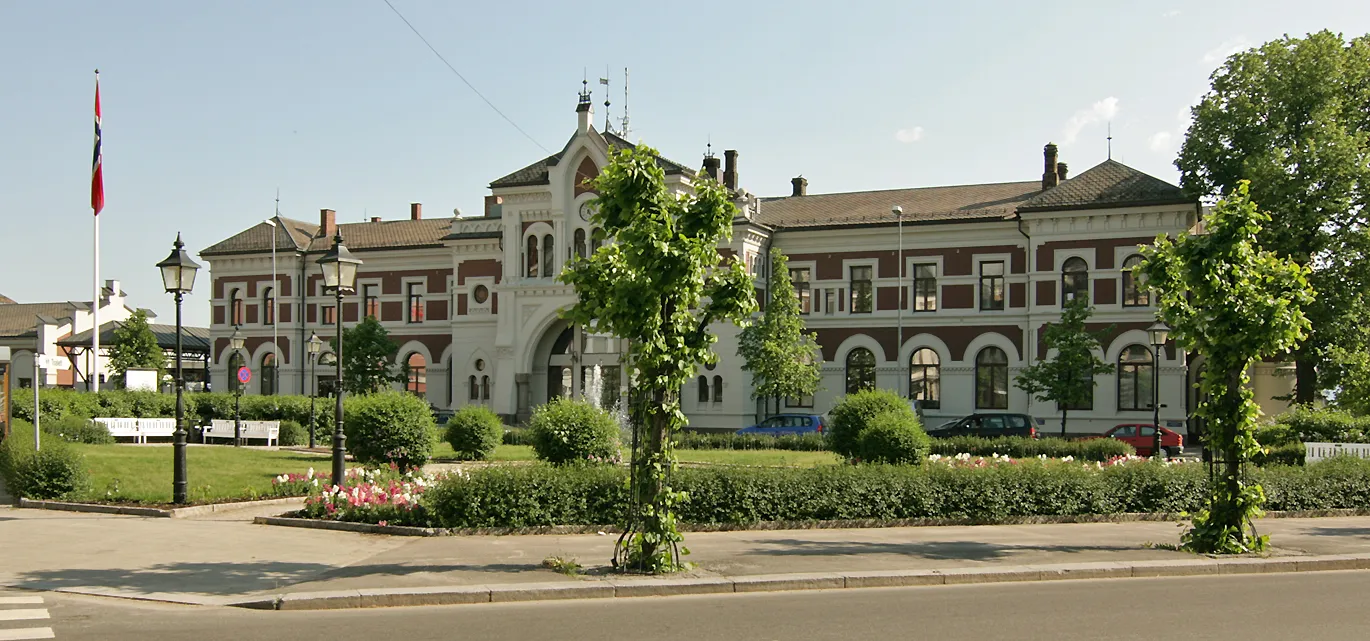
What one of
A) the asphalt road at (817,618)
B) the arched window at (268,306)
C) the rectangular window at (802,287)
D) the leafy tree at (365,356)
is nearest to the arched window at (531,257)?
the leafy tree at (365,356)

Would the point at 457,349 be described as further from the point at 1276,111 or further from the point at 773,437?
the point at 1276,111

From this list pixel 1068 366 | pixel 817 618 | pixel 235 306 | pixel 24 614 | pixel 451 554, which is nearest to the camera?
pixel 24 614

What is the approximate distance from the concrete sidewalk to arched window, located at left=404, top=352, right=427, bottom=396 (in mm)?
37870

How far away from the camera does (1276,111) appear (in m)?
39.3

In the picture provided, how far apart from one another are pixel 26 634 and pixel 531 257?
39.9 m

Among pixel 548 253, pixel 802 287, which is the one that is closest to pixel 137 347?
pixel 548 253

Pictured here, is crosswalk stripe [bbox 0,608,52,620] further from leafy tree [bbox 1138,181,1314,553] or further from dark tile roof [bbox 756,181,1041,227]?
dark tile roof [bbox 756,181,1041,227]

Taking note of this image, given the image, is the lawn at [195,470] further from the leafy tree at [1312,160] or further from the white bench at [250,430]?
the leafy tree at [1312,160]

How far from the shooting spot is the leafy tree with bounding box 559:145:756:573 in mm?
12344

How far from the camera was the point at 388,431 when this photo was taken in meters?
22.8

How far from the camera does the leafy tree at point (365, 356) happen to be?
53219mm

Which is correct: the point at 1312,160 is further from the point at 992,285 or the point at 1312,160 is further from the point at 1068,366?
the point at 992,285

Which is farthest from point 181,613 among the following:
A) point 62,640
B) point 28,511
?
point 28,511

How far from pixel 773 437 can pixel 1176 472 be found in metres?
17.9
